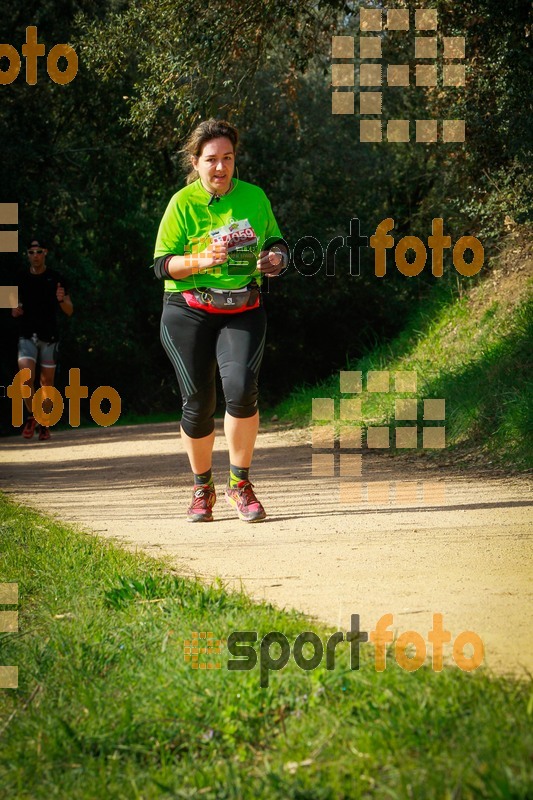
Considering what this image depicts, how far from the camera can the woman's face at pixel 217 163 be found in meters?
6.39

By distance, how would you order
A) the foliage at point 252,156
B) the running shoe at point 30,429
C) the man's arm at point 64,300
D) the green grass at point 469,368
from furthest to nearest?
the running shoe at point 30,429 < the man's arm at point 64,300 < the foliage at point 252,156 < the green grass at point 469,368

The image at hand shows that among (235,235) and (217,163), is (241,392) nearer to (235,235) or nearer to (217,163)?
(235,235)

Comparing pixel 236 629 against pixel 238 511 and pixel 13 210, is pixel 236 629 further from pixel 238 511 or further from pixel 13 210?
pixel 13 210

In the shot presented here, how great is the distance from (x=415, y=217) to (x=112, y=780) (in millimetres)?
14188

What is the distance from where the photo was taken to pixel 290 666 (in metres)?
3.39

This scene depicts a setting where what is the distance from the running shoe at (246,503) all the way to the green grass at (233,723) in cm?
248

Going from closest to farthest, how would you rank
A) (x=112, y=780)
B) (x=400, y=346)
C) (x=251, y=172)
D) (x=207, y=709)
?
(x=112, y=780)
(x=207, y=709)
(x=400, y=346)
(x=251, y=172)

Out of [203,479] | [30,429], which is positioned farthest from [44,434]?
[203,479]

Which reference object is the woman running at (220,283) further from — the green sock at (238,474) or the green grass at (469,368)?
the green grass at (469,368)

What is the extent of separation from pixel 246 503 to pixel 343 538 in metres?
0.91

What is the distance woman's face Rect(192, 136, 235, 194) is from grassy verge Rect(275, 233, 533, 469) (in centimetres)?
341

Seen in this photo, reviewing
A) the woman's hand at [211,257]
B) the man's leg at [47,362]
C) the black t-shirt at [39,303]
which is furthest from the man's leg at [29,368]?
the woman's hand at [211,257]

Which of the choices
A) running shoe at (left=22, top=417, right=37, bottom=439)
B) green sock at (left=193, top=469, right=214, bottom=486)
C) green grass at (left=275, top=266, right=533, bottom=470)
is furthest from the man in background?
green sock at (left=193, top=469, right=214, bottom=486)

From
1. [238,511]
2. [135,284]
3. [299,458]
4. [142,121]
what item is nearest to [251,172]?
[135,284]
